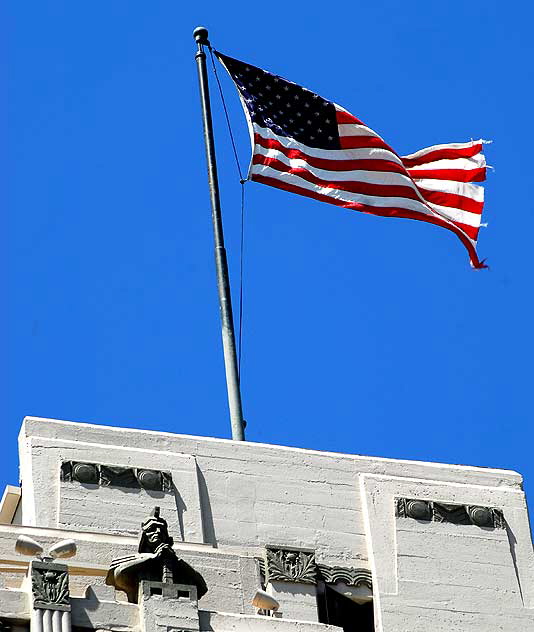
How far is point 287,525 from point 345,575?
4.90 feet

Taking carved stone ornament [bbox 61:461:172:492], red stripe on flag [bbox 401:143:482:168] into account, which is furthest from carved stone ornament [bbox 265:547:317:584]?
red stripe on flag [bbox 401:143:482:168]

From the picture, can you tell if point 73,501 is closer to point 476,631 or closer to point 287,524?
point 287,524

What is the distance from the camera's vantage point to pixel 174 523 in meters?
46.4

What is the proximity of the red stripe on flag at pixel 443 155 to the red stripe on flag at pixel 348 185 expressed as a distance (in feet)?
4.05

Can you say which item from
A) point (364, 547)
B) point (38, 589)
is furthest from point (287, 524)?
point (38, 589)

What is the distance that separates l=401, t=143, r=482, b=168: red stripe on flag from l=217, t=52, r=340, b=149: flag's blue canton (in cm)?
186

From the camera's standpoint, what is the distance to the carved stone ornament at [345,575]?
1839 inches

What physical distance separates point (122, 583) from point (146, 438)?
676 centimetres

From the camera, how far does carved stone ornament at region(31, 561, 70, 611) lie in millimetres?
40250

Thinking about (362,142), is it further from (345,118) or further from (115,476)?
(115,476)

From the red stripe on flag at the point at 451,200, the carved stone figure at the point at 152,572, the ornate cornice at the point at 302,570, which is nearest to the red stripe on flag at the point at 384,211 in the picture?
the red stripe on flag at the point at 451,200

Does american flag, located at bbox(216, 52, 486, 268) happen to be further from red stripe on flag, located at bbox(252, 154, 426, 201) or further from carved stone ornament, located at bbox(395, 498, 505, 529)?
carved stone ornament, located at bbox(395, 498, 505, 529)

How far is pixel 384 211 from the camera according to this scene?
182ft

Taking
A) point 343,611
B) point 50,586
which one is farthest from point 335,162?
point 50,586
